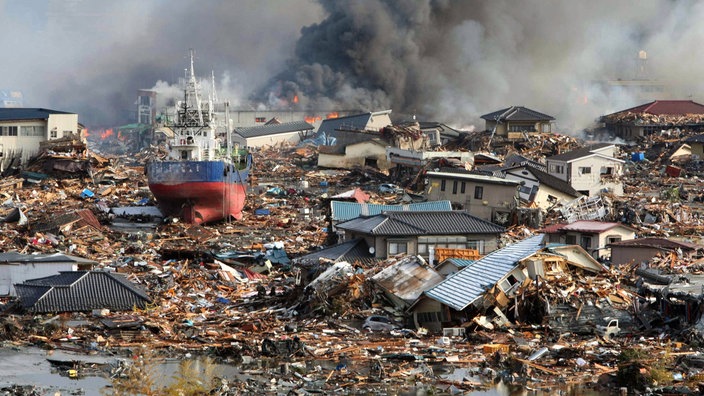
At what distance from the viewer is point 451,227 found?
26.6 meters

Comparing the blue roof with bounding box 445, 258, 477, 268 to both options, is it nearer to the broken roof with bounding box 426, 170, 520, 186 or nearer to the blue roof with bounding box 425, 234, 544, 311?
the blue roof with bounding box 425, 234, 544, 311

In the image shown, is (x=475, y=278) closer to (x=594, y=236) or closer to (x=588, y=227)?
(x=594, y=236)

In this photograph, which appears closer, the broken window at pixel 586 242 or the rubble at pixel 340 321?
the rubble at pixel 340 321

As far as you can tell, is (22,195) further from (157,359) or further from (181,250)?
(157,359)

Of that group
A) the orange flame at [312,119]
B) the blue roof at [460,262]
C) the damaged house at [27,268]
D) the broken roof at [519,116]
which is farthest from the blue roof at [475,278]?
the orange flame at [312,119]

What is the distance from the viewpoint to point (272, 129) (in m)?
66.1

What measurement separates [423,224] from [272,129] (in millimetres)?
40300

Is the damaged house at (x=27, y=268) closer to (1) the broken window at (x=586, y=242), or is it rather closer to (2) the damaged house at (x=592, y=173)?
(1) the broken window at (x=586, y=242)

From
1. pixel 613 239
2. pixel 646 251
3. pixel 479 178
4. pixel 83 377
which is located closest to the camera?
pixel 83 377

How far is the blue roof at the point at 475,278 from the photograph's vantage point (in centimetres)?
2141

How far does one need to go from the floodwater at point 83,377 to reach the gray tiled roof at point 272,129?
43.7 meters

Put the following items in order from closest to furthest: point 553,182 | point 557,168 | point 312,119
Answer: point 553,182
point 557,168
point 312,119

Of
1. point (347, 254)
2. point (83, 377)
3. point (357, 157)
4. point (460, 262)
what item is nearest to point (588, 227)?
point (460, 262)

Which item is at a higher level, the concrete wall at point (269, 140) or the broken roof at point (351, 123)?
the broken roof at point (351, 123)
